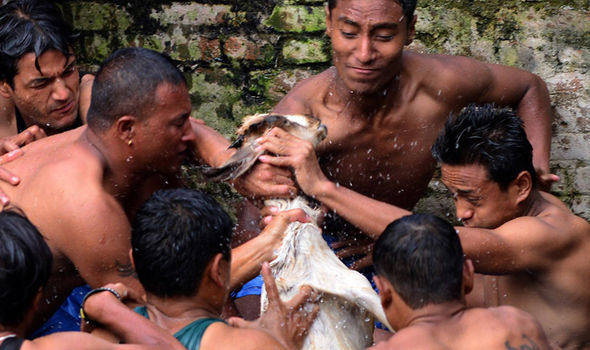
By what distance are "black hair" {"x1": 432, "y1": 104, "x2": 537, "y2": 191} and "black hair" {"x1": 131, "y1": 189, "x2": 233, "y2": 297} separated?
1.35 m

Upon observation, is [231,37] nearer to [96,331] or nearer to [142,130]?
[142,130]

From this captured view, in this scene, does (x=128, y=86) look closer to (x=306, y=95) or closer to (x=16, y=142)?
(x=16, y=142)

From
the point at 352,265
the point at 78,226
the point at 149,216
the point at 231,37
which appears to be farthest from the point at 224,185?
the point at 149,216

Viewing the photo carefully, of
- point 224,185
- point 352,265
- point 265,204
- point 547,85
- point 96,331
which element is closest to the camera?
point 96,331

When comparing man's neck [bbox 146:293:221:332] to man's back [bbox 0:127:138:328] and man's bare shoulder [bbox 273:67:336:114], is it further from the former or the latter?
man's bare shoulder [bbox 273:67:336:114]

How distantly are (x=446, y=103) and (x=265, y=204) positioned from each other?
5.28ft

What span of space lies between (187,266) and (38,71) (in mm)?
2021

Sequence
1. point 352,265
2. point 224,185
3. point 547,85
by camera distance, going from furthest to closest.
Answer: point 224,185 → point 547,85 → point 352,265

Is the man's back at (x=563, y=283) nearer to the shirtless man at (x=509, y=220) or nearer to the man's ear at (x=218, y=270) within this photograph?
the shirtless man at (x=509, y=220)

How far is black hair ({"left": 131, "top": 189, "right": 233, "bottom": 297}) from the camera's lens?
322cm

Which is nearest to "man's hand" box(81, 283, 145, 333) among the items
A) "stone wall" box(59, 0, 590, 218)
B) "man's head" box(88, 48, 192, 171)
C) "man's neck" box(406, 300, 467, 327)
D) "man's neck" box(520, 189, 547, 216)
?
"man's head" box(88, 48, 192, 171)

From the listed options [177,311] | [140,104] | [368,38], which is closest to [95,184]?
[140,104]

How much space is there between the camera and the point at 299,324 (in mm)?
3465

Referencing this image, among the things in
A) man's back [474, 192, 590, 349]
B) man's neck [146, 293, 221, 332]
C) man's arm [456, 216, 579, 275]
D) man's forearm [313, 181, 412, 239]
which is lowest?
man's back [474, 192, 590, 349]
